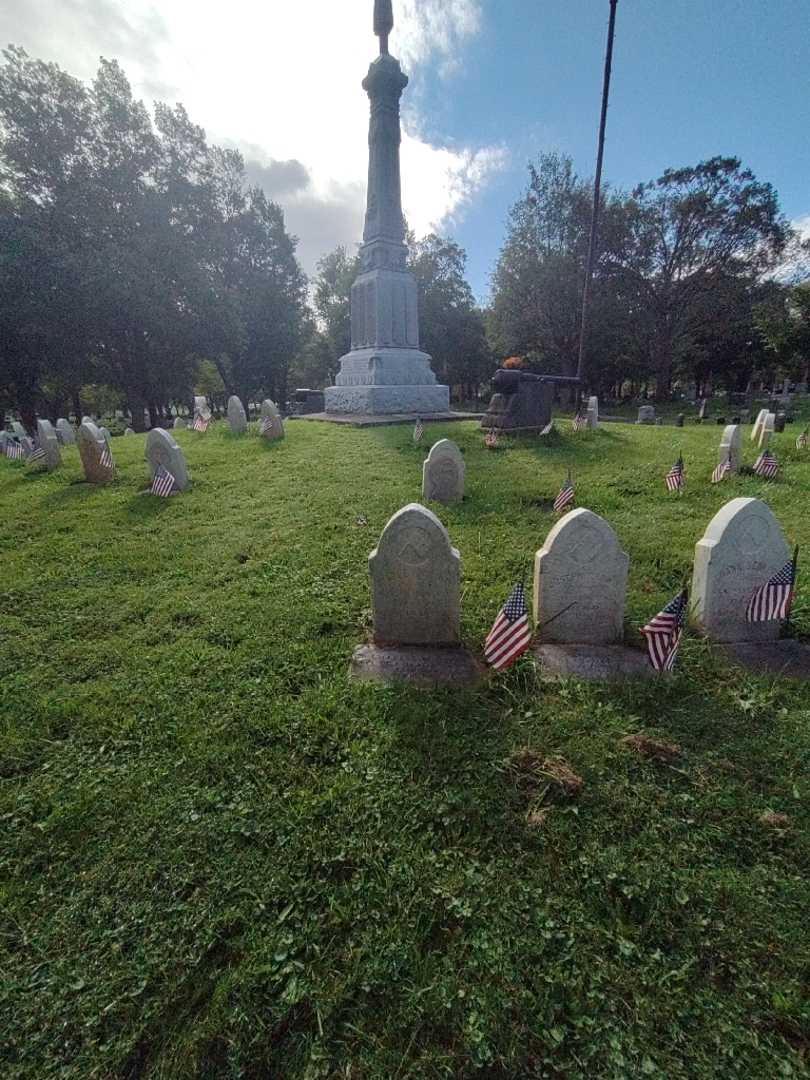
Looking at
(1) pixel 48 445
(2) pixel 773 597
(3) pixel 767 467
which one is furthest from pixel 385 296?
(2) pixel 773 597

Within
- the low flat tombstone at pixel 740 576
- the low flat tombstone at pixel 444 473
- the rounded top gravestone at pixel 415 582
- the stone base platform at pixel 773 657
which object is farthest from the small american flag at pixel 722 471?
the rounded top gravestone at pixel 415 582

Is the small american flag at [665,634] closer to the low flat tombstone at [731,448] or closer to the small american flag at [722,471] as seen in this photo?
the small american flag at [722,471]

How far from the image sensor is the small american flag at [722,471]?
7.43 metres

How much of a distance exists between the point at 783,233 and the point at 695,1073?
4027 centimetres

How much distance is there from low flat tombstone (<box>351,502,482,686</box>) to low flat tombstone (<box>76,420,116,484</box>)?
7312mm

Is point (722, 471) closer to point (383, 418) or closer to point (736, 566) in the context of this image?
point (736, 566)

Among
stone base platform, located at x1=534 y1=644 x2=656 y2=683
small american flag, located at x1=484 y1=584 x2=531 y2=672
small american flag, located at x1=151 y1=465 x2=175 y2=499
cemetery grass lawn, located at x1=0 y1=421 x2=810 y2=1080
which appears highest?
small american flag, located at x1=151 y1=465 x2=175 y2=499

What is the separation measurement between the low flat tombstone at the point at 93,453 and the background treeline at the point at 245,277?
1572 cm

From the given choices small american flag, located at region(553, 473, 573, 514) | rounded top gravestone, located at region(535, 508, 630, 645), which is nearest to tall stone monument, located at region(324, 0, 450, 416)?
small american flag, located at region(553, 473, 573, 514)

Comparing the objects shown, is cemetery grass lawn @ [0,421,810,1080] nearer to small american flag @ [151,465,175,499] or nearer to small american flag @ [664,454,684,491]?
small american flag @ [664,454,684,491]

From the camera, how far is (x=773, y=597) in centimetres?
342

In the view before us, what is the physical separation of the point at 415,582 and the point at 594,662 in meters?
1.35

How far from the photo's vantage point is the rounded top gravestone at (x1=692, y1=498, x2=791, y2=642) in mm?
3410

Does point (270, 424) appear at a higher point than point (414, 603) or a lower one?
higher
